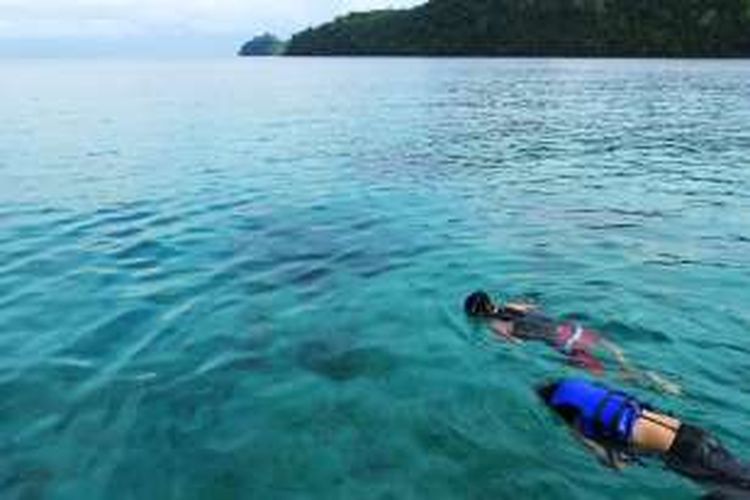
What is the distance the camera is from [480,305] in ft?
57.4

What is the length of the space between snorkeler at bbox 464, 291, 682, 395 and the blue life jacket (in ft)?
7.45

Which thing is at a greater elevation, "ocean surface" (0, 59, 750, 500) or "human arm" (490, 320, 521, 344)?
"human arm" (490, 320, 521, 344)

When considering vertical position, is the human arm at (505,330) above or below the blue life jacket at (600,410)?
below

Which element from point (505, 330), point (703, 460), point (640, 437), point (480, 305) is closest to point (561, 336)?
point (505, 330)

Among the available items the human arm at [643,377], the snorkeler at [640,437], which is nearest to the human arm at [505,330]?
the human arm at [643,377]

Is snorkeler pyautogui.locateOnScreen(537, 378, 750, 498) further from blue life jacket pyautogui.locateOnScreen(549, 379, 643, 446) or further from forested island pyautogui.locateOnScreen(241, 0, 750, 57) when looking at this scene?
forested island pyautogui.locateOnScreen(241, 0, 750, 57)

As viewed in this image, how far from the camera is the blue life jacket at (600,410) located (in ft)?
41.4

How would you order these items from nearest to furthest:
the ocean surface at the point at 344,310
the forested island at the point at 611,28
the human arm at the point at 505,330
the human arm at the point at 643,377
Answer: the ocean surface at the point at 344,310 → the human arm at the point at 643,377 → the human arm at the point at 505,330 → the forested island at the point at 611,28

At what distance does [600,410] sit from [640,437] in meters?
0.67

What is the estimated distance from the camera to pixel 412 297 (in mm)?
20125

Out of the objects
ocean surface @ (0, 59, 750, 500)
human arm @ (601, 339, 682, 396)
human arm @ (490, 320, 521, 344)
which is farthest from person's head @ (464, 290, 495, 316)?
human arm @ (601, 339, 682, 396)

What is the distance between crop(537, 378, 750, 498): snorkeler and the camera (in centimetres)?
1170

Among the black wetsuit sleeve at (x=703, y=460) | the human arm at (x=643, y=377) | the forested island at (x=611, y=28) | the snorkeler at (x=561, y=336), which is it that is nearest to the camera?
the black wetsuit sleeve at (x=703, y=460)

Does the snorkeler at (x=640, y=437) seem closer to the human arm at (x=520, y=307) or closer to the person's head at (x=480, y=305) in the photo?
the human arm at (x=520, y=307)
